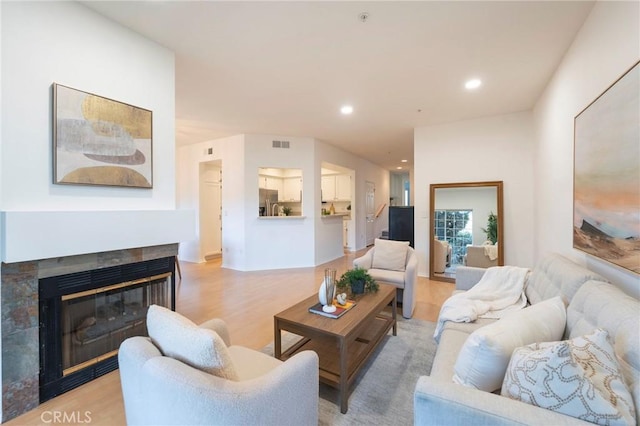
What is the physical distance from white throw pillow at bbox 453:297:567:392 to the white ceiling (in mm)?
2144

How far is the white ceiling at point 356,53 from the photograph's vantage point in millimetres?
1957

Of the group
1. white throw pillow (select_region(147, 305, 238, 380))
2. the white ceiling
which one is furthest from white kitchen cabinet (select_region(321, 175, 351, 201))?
white throw pillow (select_region(147, 305, 238, 380))

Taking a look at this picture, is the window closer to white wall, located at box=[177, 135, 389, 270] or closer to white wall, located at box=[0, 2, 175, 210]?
white wall, located at box=[177, 135, 389, 270]

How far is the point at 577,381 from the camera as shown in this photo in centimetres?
85

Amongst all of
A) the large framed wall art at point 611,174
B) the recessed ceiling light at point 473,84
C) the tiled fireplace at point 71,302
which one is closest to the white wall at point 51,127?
the tiled fireplace at point 71,302

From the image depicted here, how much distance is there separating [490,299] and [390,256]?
4.45ft

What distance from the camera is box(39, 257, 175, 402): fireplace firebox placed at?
1.77 meters

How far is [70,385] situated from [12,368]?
38 centimetres

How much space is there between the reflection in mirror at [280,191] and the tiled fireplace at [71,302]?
351 centimetres

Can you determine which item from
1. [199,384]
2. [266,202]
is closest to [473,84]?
[199,384]

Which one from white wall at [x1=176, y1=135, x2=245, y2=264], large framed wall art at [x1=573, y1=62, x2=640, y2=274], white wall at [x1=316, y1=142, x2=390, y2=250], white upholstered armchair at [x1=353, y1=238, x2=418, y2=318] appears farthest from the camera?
white wall at [x1=316, y1=142, x2=390, y2=250]

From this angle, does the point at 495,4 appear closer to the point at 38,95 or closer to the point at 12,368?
the point at 38,95

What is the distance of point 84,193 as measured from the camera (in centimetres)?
193

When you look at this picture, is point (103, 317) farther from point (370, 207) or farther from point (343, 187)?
point (370, 207)
